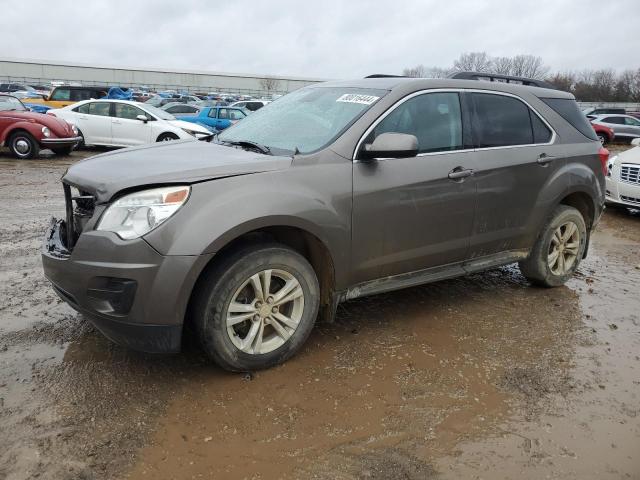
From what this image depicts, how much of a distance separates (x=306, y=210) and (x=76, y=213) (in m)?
1.39

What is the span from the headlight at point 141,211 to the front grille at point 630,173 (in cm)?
788

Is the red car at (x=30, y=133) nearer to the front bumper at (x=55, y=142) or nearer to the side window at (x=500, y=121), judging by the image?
the front bumper at (x=55, y=142)

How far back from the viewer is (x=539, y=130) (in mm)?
4352

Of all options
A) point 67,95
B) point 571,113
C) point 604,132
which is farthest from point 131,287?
point 604,132

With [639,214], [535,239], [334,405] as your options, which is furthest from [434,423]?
[639,214]

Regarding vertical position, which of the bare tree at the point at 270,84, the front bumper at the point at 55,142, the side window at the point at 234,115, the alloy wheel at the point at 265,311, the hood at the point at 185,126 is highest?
the bare tree at the point at 270,84

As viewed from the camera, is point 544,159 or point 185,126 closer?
point 544,159

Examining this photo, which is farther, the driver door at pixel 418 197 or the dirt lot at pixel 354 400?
the driver door at pixel 418 197

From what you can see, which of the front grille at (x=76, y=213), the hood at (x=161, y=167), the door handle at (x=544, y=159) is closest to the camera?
the hood at (x=161, y=167)

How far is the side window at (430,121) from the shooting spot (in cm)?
356

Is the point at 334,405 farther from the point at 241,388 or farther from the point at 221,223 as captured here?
the point at 221,223

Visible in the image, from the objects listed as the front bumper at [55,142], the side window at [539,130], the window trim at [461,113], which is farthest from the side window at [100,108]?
the side window at [539,130]

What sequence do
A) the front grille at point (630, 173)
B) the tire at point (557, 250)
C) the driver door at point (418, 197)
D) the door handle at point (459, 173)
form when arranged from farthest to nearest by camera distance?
the front grille at point (630, 173) < the tire at point (557, 250) < the door handle at point (459, 173) < the driver door at point (418, 197)

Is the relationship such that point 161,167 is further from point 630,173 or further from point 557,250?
point 630,173
